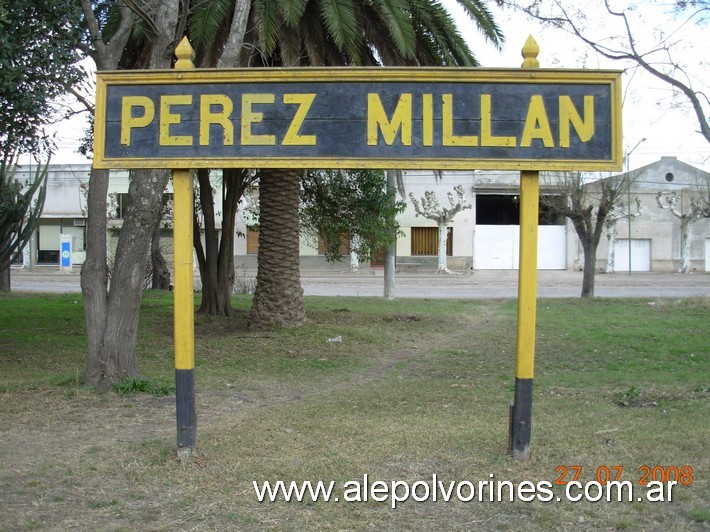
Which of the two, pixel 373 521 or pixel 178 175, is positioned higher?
pixel 178 175

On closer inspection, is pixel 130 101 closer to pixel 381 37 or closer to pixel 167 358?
pixel 167 358

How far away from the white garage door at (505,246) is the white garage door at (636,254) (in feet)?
10.4

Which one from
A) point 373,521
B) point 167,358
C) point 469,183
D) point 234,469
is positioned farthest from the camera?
point 469,183

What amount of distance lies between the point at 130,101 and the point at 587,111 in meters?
3.57

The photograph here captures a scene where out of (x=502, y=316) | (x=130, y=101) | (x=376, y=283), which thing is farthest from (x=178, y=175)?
(x=376, y=283)

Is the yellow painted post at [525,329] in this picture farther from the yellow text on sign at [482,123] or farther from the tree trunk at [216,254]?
the tree trunk at [216,254]

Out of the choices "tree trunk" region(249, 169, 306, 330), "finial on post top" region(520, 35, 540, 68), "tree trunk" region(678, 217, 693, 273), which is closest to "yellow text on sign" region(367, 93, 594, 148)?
"finial on post top" region(520, 35, 540, 68)

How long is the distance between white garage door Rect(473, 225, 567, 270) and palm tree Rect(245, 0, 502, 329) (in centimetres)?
2954

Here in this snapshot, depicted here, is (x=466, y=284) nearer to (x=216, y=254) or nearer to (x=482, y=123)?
(x=216, y=254)

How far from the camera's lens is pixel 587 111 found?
5.57 meters

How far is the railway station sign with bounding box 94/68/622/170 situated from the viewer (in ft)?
18.3

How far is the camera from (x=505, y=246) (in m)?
43.1

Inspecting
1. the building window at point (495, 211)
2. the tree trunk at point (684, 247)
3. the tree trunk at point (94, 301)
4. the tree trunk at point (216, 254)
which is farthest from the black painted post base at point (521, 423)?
the building window at point (495, 211)

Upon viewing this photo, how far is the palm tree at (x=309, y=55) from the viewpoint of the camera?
1305cm
